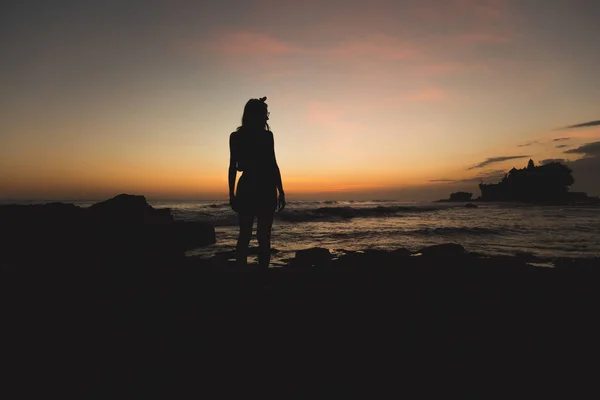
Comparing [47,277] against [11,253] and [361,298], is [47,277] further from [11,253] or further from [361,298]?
[361,298]

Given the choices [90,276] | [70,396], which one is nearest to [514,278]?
[70,396]

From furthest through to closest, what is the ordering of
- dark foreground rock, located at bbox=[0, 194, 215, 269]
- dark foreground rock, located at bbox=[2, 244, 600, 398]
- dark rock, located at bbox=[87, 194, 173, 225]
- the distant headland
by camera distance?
1. the distant headland
2. dark rock, located at bbox=[87, 194, 173, 225]
3. dark foreground rock, located at bbox=[0, 194, 215, 269]
4. dark foreground rock, located at bbox=[2, 244, 600, 398]

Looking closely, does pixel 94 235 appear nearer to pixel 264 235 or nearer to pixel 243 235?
pixel 243 235

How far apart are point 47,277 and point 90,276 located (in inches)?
29.6

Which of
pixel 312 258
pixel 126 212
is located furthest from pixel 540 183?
pixel 126 212

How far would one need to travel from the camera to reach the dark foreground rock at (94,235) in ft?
26.9

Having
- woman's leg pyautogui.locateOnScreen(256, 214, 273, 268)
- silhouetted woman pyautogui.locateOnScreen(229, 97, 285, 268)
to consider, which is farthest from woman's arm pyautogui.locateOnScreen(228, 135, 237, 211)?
woman's leg pyautogui.locateOnScreen(256, 214, 273, 268)

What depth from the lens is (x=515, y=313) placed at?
13.2 feet

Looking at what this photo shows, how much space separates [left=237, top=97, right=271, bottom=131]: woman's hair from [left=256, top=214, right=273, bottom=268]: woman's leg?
1.65 m

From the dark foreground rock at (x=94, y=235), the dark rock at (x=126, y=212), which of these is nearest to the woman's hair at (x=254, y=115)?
the dark foreground rock at (x=94, y=235)

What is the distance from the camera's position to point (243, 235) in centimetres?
504

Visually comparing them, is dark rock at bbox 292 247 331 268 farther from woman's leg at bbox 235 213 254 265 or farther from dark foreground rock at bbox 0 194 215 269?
dark foreground rock at bbox 0 194 215 269

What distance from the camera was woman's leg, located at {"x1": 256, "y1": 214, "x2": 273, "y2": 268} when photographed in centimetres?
504

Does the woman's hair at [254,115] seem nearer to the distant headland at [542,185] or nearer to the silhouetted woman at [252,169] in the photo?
the silhouetted woman at [252,169]
